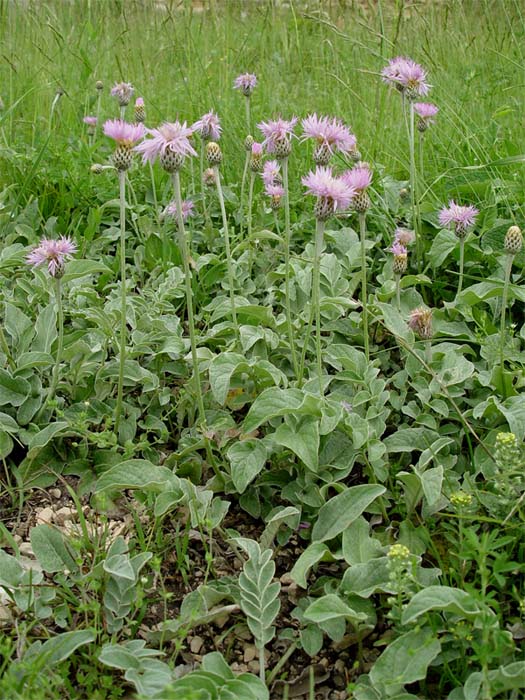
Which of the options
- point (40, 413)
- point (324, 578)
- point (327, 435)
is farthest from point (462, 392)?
point (40, 413)

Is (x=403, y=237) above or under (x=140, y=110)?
under

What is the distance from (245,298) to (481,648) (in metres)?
1.53

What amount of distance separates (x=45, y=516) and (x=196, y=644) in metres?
0.57

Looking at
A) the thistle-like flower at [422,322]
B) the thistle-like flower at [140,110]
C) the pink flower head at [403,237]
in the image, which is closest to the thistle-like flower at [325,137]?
the thistle-like flower at [422,322]

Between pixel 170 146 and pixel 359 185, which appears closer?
pixel 170 146

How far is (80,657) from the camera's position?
5.56ft

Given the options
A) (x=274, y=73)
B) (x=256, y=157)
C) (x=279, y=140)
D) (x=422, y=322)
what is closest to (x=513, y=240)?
(x=422, y=322)

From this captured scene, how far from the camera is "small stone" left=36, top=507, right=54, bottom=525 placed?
2.11 meters

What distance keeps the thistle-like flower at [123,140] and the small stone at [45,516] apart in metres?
0.89

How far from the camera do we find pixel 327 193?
1.83 metres

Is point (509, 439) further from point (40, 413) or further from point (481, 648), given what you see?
point (40, 413)

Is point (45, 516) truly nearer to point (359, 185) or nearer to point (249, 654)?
point (249, 654)

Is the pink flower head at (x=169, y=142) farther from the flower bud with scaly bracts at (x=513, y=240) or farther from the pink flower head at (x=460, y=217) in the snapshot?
the pink flower head at (x=460, y=217)

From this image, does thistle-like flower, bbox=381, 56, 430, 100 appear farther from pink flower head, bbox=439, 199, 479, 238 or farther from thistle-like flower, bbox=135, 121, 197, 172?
thistle-like flower, bbox=135, 121, 197, 172
